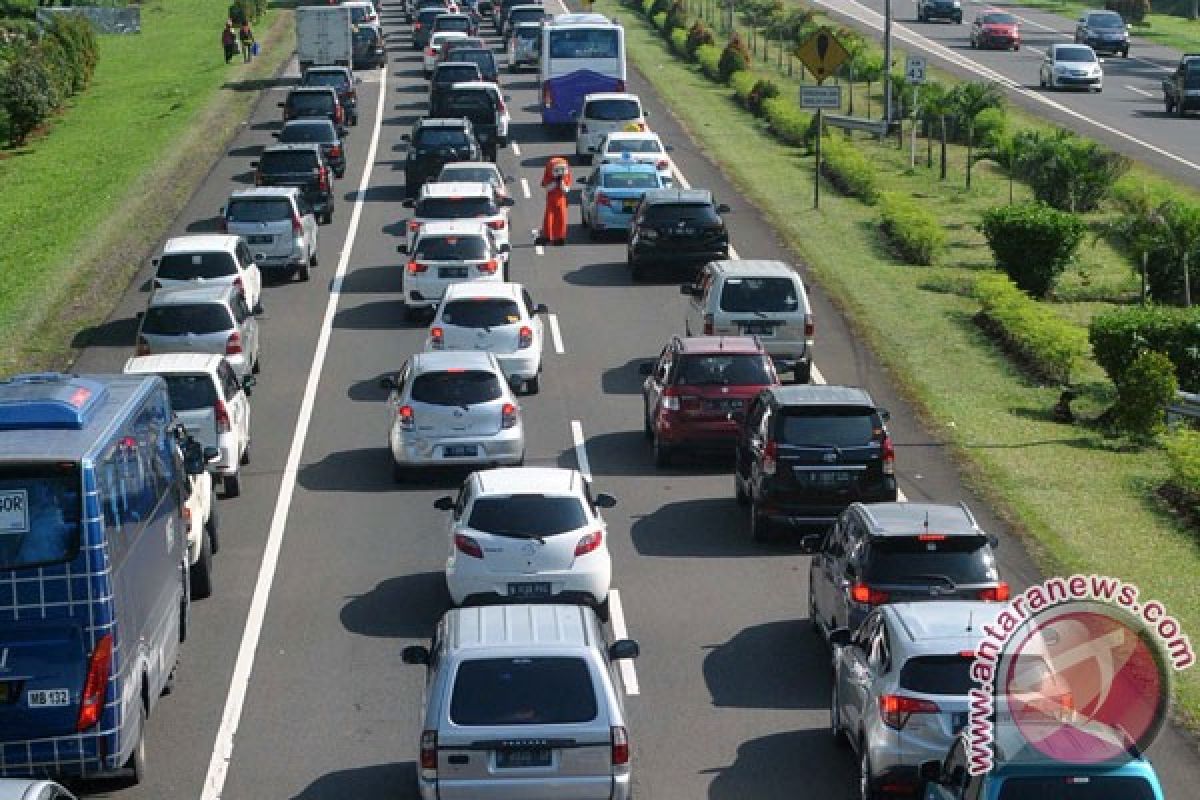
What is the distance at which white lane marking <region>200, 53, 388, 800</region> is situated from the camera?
59.8 feet

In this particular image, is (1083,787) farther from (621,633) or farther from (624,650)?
(621,633)

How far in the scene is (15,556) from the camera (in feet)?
53.5

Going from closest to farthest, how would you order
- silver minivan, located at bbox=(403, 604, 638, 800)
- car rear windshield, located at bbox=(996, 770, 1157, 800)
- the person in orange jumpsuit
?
1. car rear windshield, located at bbox=(996, 770, 1157, 800)
2. silver minivan, located at bbox=(403, 604, 638, 800)
3. the person in orange jumpsuit

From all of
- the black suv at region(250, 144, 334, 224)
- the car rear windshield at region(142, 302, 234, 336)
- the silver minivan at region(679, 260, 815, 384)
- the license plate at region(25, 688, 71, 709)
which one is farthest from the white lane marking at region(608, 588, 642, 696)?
the black suv at region(250, 144, 334, 224)

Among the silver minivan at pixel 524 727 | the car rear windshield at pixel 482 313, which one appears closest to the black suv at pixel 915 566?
the silver minivan at pixel 524 727

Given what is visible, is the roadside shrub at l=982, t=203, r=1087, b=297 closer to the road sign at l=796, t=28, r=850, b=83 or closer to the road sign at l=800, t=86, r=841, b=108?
the road sign at l=800, t=86, r=841, b=108

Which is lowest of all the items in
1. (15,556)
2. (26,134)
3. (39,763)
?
(26,134)

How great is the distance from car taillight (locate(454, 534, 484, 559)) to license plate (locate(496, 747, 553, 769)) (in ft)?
20.0

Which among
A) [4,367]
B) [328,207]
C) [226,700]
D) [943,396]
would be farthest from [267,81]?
[226,700]

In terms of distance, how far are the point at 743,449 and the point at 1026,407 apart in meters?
7.50

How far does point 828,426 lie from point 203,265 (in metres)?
15.3

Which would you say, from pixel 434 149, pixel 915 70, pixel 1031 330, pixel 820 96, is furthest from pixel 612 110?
pixel 1031 330

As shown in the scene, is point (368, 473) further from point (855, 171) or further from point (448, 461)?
point (855, 171)
